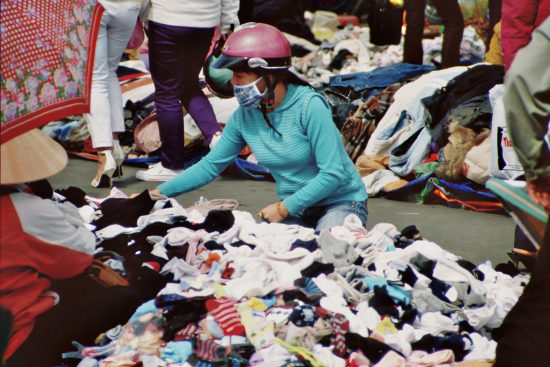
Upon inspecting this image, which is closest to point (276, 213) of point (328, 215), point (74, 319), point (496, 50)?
point (328, 215)

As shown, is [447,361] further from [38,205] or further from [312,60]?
[312,60]

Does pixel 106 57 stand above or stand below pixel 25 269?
below

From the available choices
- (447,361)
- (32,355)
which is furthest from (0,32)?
(447,361)

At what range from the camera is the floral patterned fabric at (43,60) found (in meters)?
2.34

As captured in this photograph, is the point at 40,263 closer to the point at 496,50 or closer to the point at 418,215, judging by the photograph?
the point at 418,215

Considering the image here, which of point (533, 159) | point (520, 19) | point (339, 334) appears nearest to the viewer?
point (533, 159)

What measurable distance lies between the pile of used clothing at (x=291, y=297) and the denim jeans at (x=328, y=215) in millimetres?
172

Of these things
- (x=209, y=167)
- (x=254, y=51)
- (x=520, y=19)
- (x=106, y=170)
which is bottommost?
(x=106, y=170)

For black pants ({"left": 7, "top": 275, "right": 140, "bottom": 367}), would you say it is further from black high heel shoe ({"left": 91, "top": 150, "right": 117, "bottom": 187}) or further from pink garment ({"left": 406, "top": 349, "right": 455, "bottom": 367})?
black high heel shoe ({"left": 91, "top": 150, "right": 117, "bottom": 187})

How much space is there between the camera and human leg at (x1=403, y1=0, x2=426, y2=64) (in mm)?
8375

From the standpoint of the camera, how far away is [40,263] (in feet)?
8.72

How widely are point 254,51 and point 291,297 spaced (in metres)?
1.34

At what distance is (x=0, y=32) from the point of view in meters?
2.31

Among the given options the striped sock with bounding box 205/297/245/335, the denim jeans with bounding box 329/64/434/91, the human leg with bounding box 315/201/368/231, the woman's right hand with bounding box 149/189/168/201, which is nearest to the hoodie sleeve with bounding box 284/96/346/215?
the human leg with bounding box 315/201/368/231
